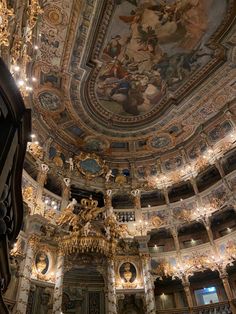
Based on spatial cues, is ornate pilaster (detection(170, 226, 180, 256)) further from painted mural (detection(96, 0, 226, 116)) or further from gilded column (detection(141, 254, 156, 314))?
painted mural (detection(96, 0, 226, 116))

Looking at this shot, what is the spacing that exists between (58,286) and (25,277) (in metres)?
2.04

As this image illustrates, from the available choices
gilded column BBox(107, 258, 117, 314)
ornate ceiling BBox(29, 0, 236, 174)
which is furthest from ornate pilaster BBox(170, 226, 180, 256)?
ornate ceiling BBox(29, 0, 236, 174)

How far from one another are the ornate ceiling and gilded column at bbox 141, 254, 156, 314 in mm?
9437

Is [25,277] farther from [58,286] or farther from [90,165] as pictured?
[90,165]

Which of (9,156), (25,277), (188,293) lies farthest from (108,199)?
(9,156)

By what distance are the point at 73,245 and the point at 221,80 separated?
16914 millimetres

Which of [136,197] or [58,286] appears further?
[136,197]

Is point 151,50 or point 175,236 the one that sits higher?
point 151,50

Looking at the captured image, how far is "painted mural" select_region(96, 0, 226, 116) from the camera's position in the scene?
18594 millimetres

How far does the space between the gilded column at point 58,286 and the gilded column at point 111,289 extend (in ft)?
9.52

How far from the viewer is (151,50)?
814 inches

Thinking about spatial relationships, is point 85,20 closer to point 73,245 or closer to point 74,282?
point 73,245

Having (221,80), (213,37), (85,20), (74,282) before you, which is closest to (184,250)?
(74,282)

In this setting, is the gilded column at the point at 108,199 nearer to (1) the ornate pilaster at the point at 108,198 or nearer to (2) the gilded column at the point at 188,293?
(1) the ornate pilaster at the point at 108,198
